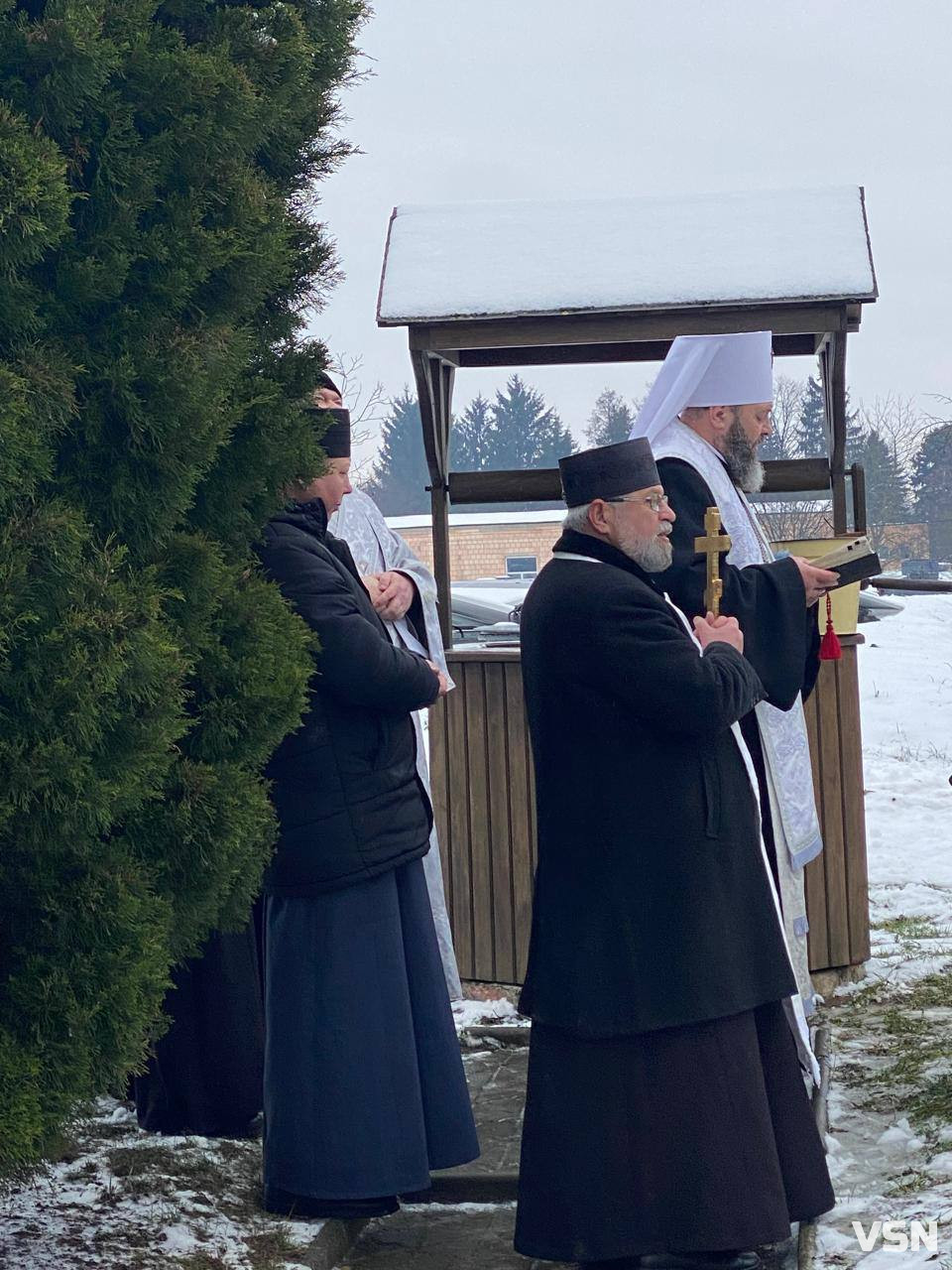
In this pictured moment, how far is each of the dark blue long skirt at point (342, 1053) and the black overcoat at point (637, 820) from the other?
0.43 m

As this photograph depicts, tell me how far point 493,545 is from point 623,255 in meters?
47.3

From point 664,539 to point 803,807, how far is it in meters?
1.36

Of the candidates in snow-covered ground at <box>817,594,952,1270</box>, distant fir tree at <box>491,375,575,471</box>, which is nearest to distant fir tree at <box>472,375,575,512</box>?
distant fir tree at <box>491,375,575,471</box>

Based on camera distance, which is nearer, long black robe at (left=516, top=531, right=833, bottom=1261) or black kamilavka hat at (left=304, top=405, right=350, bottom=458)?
long black robe at (left=516, top=531, right=833, bottom=1261)

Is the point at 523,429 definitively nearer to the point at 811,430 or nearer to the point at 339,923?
the point at 811,430

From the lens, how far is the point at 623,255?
627cm

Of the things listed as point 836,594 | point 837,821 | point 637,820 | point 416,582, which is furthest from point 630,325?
point 637,820

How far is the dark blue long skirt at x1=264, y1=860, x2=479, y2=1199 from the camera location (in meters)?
3.89

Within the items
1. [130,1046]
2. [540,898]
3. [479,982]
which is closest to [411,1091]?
[540,898]

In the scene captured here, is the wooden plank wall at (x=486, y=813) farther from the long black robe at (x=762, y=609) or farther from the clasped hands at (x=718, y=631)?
the clasped hands at (x=718, y=631)

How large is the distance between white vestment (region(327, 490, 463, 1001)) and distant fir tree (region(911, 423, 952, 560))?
49.5m

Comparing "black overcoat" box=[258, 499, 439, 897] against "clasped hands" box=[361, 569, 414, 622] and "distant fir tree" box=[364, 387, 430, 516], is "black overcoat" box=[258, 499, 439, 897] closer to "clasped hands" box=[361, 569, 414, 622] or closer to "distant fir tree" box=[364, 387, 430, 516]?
"clasped hands" box=[361, 569, 414, 622]

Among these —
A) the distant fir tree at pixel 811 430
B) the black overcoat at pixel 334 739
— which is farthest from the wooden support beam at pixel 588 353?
the distant fir tree at pixel 811 430

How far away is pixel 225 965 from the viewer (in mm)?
4449
